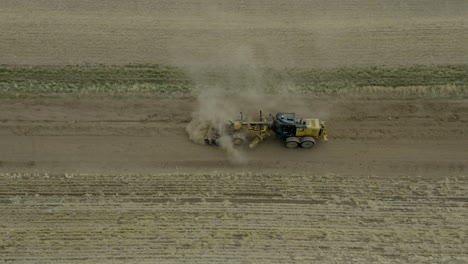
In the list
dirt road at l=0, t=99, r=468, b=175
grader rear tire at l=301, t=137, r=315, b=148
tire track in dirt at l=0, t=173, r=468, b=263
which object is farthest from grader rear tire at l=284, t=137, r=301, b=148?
tire track in dirt at l=0, t=173, r=468, b=263

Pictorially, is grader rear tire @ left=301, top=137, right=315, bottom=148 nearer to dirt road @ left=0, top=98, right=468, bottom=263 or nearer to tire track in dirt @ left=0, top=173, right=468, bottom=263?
dirt road @ left=0, top=98, right=468, bottom=263

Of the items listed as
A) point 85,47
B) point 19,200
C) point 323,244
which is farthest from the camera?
point 85,47

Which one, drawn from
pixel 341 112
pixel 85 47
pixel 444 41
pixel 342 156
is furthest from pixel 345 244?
pixel 85 47

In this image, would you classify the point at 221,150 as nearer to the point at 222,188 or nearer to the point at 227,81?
the point at 222,188

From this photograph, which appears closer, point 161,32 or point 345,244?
point 345,244

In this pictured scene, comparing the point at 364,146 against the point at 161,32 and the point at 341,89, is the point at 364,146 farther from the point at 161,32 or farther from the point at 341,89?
the point at 161,32

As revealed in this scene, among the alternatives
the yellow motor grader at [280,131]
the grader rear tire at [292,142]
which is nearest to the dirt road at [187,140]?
the grader rear tire at [292,142]
